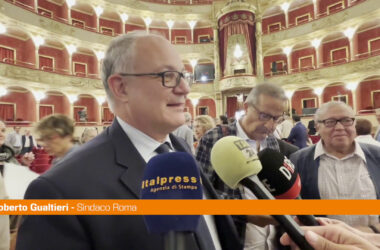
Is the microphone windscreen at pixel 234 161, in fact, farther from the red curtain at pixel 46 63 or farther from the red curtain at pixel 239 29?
the red curtain at pixel 239 29

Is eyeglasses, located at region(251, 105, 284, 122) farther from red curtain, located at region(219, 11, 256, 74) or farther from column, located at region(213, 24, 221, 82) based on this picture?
column, located at region(213, 24, 221, 82)

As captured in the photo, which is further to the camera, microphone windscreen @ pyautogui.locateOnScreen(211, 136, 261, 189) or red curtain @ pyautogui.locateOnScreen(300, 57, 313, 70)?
red curtain @ pyautogui.locateOnScreen(300, 57, 313, 70)

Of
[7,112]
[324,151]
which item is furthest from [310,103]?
[7,112]

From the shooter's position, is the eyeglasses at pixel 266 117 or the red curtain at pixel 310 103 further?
the red curtain at pixel 310 103

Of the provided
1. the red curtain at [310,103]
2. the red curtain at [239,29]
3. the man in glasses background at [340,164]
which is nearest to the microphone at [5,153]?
the man in glasses background at [340,164]

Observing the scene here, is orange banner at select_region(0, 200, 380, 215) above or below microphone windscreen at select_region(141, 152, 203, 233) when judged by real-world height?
below

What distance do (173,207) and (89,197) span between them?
0.35 metres

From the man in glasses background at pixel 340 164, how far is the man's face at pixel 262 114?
319 millimetres

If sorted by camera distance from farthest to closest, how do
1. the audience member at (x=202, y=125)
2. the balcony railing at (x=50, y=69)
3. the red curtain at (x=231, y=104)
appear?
1. the red curtain at (x=231, y=104)
2. the balcony railing at (x=50, y=69)
3. the audience member at (x=202, y=125)

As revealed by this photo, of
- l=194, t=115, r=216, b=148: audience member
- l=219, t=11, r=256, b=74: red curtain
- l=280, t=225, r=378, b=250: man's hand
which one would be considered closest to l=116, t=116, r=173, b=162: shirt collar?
l=280, t=225, r=378, b=250: man's hand

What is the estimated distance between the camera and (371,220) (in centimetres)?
163

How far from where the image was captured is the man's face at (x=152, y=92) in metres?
0.97

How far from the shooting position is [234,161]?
0.94 meters

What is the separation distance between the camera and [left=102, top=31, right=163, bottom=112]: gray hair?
98cm
